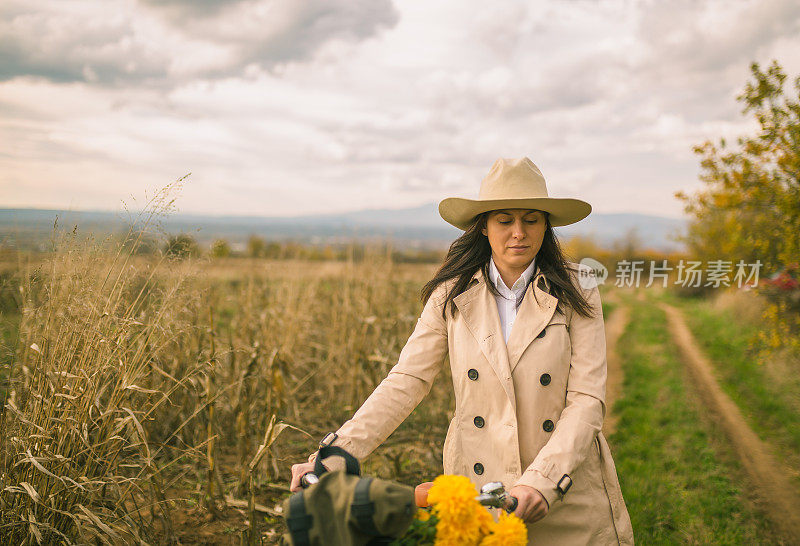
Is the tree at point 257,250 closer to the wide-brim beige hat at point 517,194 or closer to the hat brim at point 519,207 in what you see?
the hat brim at point 519,207

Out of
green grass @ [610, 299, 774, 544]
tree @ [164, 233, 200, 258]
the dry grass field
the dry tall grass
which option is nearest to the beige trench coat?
the dry grass field

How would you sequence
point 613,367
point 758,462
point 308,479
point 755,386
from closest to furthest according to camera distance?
1. point 308,479
2. point 758,462
3. point 755,386
4. point 613,367

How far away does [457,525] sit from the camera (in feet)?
4.64

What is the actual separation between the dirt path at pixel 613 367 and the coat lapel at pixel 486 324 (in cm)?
435

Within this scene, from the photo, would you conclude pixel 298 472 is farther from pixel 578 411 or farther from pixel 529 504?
pixel 578 411

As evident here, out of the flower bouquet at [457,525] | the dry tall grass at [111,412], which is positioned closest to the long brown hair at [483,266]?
the flower bouquet at [457,525]

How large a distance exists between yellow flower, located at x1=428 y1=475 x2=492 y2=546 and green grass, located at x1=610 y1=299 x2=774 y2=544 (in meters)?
3.54

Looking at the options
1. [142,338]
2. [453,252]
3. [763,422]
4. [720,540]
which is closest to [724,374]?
[763,422]

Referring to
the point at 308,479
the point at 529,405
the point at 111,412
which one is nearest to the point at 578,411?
the point at 529,405

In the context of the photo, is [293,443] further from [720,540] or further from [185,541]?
[720,540]

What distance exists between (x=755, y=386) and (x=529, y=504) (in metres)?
8.52

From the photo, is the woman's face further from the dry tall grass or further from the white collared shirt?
the dry tall grass

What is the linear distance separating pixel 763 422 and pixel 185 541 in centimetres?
710

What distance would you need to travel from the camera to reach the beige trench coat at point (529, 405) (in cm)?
211
